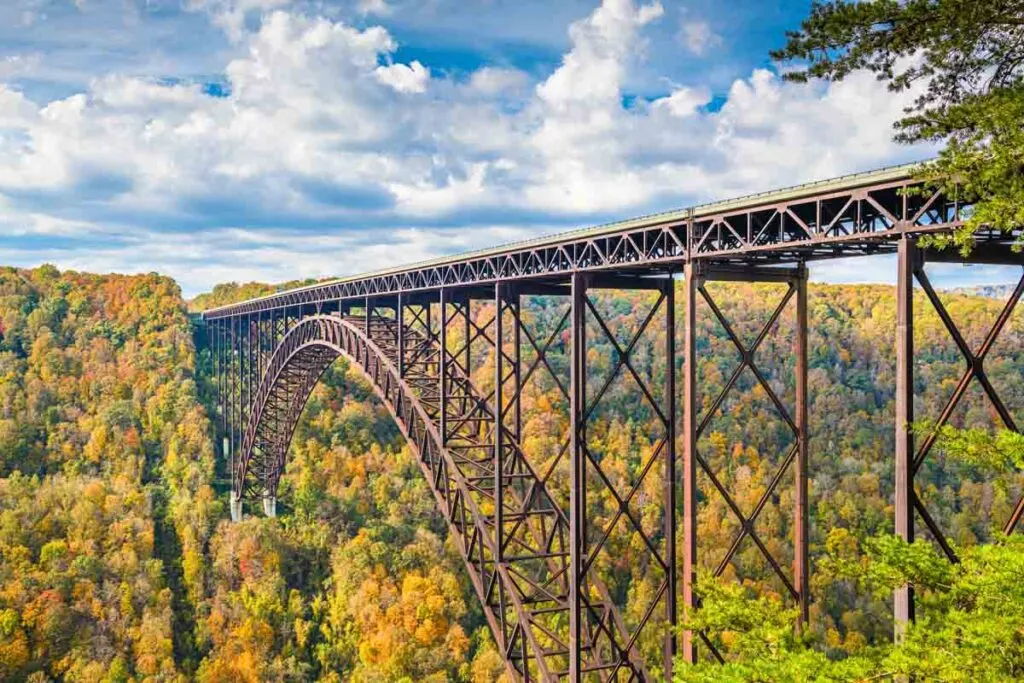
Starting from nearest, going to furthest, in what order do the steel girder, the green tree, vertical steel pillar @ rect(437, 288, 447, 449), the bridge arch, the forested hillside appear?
the green tree, the steel girder, the bridge arch, vertical steel pillar @ rect(437, 288, 447, 449), the forested hillside

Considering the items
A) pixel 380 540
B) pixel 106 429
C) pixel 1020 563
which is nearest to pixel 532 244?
pixel 1020 563

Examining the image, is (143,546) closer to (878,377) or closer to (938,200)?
(938,200)

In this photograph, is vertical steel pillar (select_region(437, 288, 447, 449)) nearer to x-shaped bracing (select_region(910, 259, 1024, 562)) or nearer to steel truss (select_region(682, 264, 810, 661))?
steel truss (select_region(682, 264, 810, 661))

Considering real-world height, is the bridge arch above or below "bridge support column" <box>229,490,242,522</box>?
above

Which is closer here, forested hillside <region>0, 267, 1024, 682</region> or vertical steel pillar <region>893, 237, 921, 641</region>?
vertical steel pillar <region>893, 237, 921, 641</region>

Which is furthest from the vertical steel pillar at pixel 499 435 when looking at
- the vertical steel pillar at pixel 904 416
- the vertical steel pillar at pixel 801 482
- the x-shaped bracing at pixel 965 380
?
the x-shaped bracing at pixel 965 380

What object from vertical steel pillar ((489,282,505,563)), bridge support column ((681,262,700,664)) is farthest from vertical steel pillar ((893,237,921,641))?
vertical steel pillar ((489,282,505,563))
